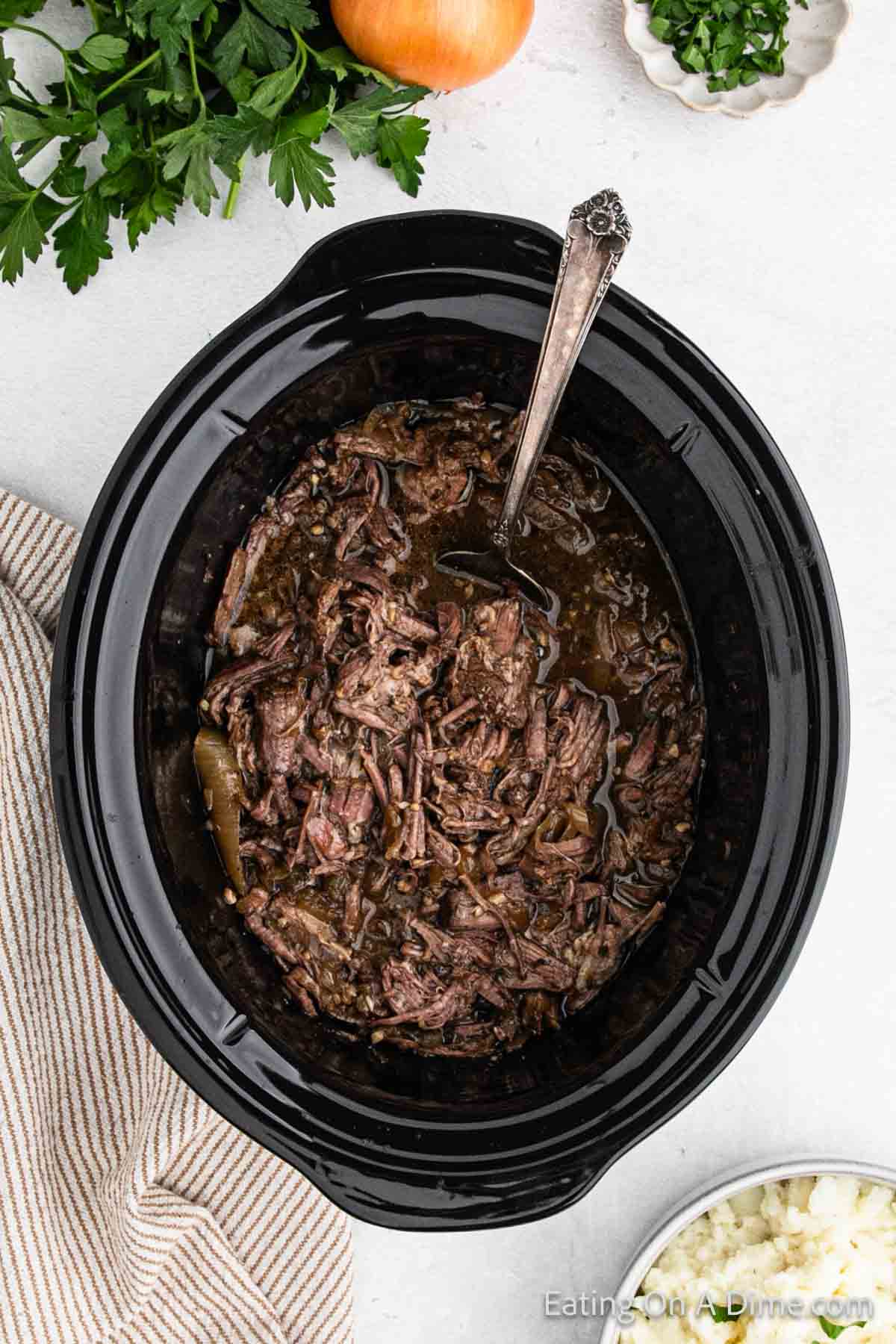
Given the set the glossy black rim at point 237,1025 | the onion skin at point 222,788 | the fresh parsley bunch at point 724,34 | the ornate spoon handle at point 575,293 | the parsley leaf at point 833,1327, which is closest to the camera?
the ornate spoon handle at point 575,293

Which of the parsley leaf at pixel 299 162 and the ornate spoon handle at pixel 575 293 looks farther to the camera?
the parsley leaf at pixel 299 162

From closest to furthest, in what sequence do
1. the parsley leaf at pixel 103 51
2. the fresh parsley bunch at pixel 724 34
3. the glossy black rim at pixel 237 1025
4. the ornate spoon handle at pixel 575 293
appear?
the ornate spoon handle at pixel 575 293, the glossy black rim at pixel 237 1025, the parsley leaf at pixel 103 51, the fresh parsley bunch at pixel 724 34

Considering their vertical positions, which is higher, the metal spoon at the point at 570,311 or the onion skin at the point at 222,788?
the metal spoon at the point at 570,311

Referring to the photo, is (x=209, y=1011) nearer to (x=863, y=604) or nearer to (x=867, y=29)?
(x=863, y=604)

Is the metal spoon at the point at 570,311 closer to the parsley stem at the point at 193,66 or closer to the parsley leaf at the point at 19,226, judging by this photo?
the parsley stem at the point at 193,66

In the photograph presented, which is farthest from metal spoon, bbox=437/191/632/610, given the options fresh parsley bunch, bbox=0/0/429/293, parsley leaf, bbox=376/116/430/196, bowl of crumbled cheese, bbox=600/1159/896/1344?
bowl of crumbled cheese, bbox=600/1159/896/1344

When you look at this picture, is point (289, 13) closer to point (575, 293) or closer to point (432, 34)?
point (432, 34)

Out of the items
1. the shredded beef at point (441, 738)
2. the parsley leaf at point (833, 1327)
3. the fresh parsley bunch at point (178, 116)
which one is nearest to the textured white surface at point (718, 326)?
the fresh parsley bunch at point (178, 116)
